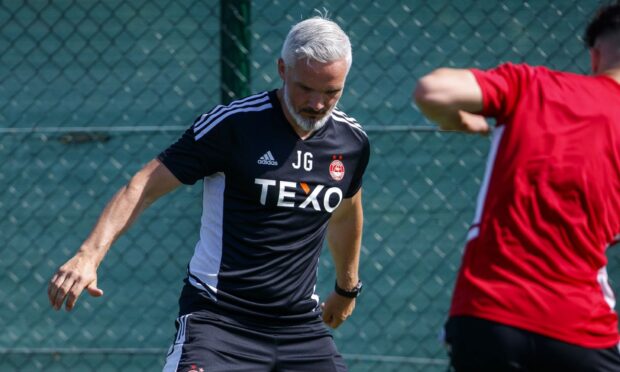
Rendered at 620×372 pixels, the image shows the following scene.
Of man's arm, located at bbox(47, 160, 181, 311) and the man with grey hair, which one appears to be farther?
the man with grey hair

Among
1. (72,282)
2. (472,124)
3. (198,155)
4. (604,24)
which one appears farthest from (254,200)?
(604,24)

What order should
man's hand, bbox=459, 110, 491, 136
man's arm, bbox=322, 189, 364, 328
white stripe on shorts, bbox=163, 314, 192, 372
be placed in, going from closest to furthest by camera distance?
1. man's hand, bbox=459, 110, 491, 136
2. white stripe on shorts, bbox=163, 314, 192, 372
3. man's arm, bbox=322, 189, 364, 328

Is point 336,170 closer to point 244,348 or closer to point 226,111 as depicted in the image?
point 226,111

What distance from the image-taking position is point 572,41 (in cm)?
553

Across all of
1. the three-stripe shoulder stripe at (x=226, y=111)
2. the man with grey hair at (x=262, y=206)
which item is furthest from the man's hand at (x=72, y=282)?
the three-stripe shoulder stripe at (x=226, y=111)

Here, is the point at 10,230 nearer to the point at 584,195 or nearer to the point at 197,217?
the point at 197,217

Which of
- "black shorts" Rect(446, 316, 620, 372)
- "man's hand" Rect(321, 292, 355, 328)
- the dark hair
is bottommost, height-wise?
"man's hand" Rect(321, 292, 355, 328)

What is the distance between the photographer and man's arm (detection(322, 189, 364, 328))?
4363 mm

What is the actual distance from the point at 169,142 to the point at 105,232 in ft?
5.92

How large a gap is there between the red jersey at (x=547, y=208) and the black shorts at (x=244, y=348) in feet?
3.41

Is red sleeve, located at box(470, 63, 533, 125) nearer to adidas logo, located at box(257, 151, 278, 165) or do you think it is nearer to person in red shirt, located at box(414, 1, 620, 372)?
person in red shirt, located at box(414, 1, 620, 372)

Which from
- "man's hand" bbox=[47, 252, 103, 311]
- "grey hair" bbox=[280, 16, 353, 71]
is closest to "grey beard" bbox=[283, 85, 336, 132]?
"grey hair" bbox=[280, 16, 353, 71]

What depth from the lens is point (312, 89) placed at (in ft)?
13.0

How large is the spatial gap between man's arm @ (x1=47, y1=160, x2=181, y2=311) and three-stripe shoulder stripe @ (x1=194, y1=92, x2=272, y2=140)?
0.19 meters
